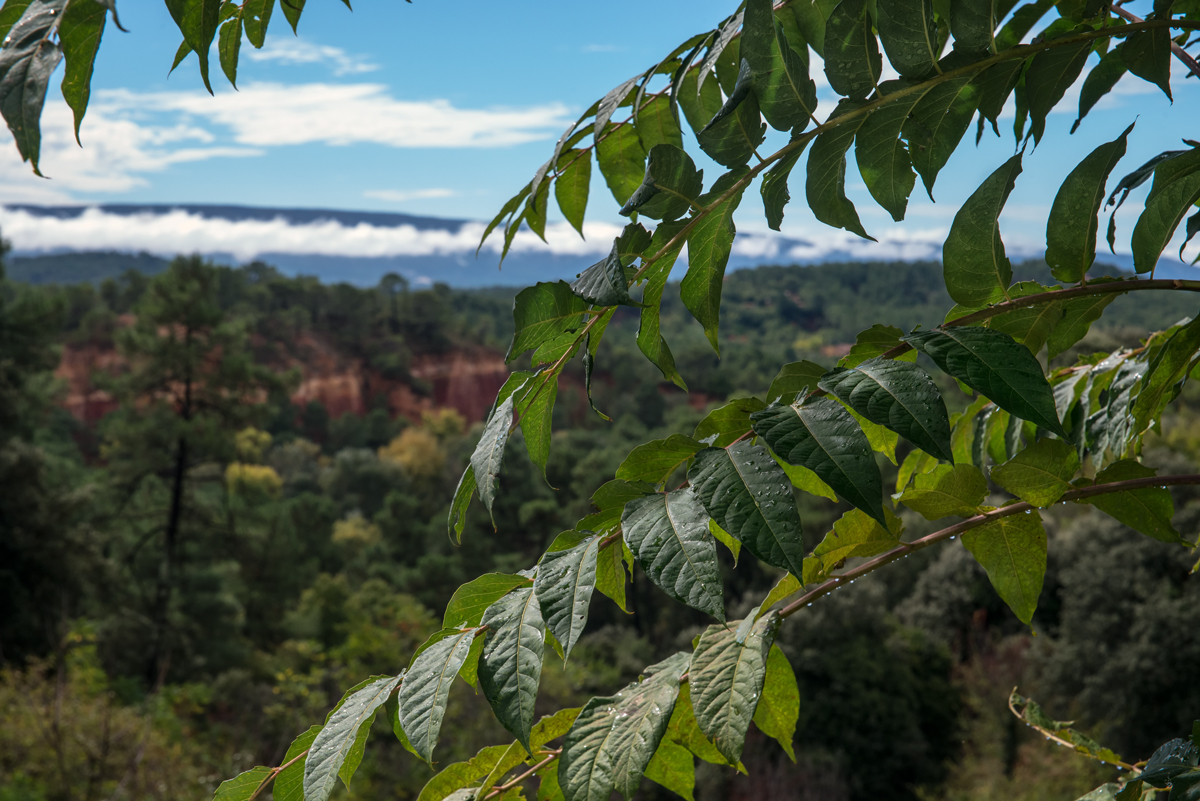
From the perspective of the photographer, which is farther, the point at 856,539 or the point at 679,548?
the point at 856,539

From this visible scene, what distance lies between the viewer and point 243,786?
51 cm

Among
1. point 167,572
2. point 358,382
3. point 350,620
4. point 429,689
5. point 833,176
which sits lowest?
point 350,620

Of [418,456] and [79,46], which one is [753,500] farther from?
[418,456]

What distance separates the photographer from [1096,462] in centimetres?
82

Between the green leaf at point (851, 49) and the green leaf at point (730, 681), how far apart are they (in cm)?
34

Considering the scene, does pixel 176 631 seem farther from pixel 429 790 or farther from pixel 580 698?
pixel 429 790

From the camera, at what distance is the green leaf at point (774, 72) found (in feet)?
1.53

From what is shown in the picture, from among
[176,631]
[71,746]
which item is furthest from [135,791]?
[176,631]

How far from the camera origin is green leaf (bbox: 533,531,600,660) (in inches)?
15.7

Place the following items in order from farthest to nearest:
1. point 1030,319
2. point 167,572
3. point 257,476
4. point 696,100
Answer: point 257,476 < point 167,572 < point 696,100 < point 1030,319

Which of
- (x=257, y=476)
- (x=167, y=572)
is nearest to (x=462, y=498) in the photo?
(x=167, y=572)

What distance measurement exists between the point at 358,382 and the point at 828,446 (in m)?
30.3

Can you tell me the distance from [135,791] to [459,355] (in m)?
26.5

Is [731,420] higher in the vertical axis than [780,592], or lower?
higher
